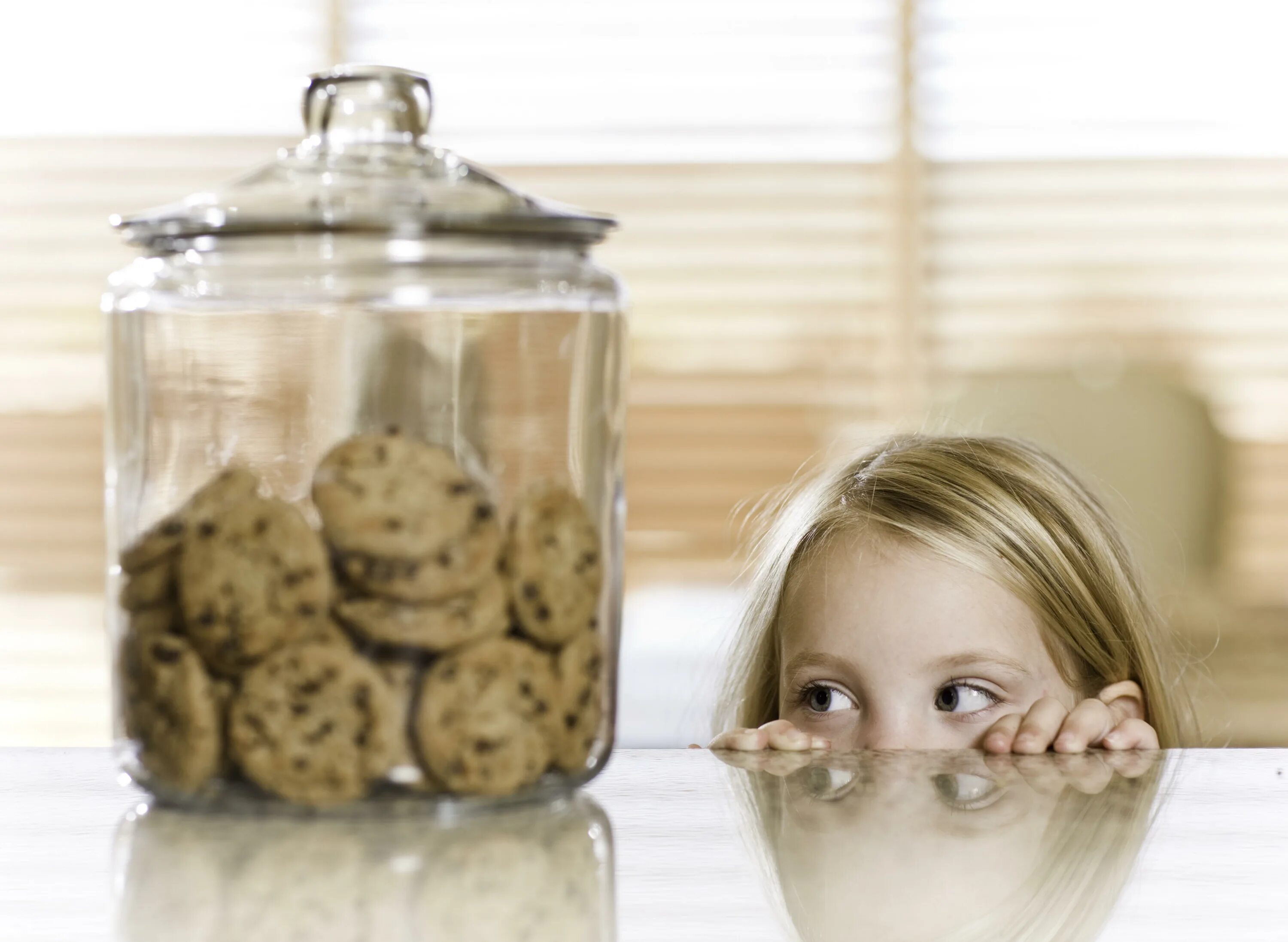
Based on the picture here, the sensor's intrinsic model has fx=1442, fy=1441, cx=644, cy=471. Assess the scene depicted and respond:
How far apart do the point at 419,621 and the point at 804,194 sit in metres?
2.99

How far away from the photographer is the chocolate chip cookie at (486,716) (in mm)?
385

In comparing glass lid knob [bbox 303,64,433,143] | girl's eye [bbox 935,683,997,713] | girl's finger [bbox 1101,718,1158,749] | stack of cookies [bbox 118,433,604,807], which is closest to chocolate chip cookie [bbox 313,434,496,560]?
stack of cookies [bbox 118,433,604,807]

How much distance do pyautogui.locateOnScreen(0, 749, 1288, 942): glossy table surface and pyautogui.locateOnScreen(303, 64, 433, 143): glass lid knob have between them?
21cm

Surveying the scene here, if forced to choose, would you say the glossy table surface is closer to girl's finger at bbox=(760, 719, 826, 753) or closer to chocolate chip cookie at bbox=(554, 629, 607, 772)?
chocolate chip cookie at bbox=(554, 629, 607, 772)

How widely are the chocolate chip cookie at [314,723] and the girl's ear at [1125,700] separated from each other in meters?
0.71

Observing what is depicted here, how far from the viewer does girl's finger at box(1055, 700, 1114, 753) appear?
77 cm

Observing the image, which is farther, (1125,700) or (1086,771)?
(1125,700)

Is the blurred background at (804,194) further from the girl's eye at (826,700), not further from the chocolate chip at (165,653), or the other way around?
the chocolate chip at (165,653)

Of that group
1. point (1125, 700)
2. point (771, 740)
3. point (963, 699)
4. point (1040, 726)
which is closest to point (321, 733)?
point (771, 740)

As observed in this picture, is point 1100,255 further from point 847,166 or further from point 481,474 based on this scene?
point 481,474

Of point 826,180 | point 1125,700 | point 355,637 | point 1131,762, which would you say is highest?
point 826,180

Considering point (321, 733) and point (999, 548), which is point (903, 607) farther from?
point (321, 733)

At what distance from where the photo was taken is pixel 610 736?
0.45 m

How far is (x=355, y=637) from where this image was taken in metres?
0.38
